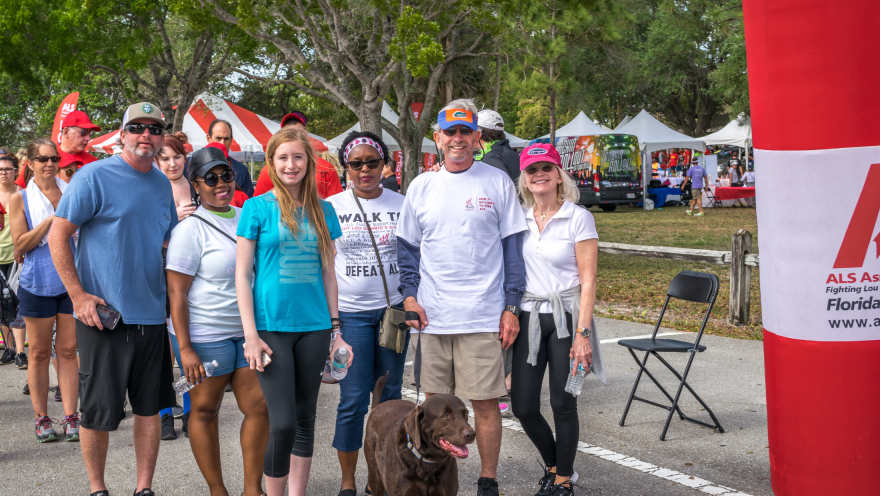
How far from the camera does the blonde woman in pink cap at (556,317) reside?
3.93 m

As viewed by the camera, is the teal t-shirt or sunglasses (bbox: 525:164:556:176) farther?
sunglasses (bbox: 525:164:556:176)

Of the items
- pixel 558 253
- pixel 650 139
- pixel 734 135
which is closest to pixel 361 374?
pixel 558 253

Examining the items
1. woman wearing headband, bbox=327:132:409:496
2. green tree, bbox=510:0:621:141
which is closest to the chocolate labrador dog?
woman wearing headband, bbox=327:132:409:496

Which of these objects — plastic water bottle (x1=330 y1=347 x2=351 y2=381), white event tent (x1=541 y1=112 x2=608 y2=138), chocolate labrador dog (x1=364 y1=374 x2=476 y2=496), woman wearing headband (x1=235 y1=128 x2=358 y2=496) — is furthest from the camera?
white event tent (x1=541 y1=112 x2=608 y2=138)

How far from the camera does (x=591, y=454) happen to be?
4.87m

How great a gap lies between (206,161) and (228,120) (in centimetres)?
2129

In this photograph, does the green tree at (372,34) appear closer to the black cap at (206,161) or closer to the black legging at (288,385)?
the black cap at (206,161)

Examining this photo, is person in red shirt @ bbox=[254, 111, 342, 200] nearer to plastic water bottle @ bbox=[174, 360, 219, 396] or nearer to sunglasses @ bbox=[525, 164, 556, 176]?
sunglasses @ bbox=[525, 164, 556, 176]

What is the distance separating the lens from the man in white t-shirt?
152 inches

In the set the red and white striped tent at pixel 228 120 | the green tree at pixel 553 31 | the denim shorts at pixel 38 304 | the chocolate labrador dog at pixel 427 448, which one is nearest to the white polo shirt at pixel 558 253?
the chocolate labrador dog at pixel 427 448

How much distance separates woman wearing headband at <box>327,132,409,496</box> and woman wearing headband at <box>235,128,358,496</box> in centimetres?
46

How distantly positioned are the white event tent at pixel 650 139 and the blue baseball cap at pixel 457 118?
26.6 meters

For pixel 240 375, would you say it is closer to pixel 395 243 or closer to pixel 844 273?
pixel 395 243

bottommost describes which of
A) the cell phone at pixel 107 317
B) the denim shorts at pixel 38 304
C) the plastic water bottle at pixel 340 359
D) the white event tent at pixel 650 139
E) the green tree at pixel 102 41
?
the plastic water bottle at pixel 340 359
